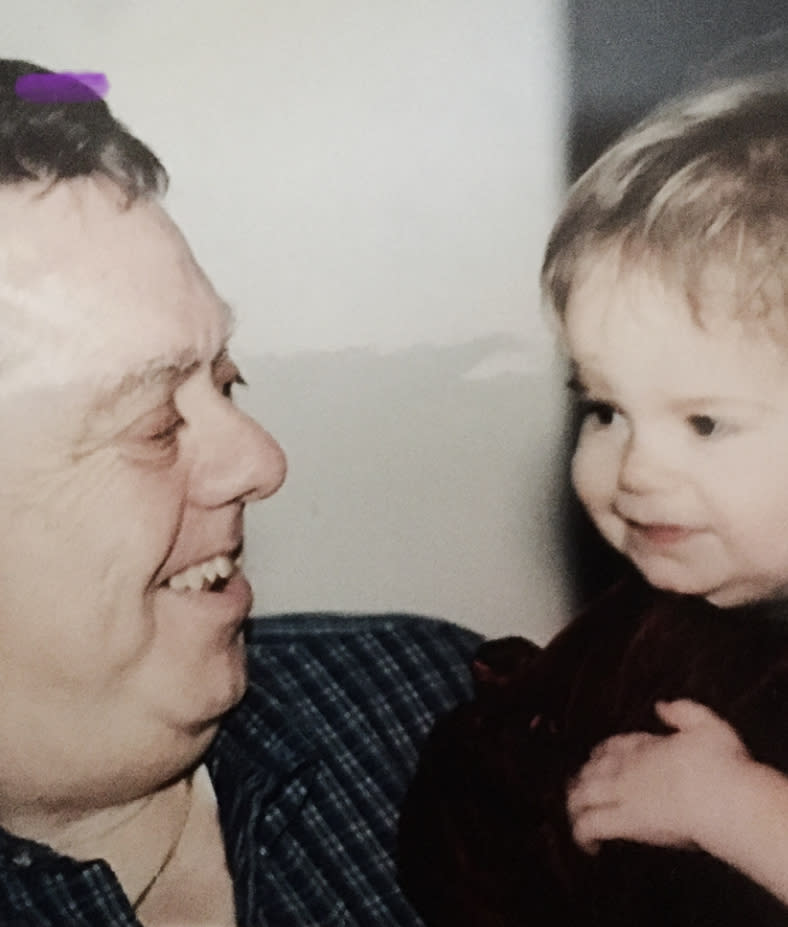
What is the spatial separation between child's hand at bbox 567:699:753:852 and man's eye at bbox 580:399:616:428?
0.48 ft

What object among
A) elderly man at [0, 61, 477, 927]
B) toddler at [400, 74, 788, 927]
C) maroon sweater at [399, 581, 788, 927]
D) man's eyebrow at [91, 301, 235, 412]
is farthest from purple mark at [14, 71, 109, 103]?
maroon sweater at [399, 581, 788, 927]

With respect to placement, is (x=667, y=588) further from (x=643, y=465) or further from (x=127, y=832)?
(x=127, y=832)

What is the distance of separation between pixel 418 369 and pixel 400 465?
0.22ft

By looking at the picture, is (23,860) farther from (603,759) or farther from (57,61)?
(57,61)

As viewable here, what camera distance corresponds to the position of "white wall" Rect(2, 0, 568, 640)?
512mm

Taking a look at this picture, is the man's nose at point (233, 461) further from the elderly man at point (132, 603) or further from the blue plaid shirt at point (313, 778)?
the blue plaid shirt at point (313, 778)

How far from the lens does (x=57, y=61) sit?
1.66ft

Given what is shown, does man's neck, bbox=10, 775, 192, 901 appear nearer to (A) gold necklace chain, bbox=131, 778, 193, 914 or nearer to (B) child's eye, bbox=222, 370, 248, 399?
(A) gold necklace chain, bbox=131, 778, 193, 914

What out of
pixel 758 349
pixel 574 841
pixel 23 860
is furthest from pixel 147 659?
pixel 758 349

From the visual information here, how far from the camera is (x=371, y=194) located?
1.71ft

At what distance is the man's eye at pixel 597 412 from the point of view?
1.73ft

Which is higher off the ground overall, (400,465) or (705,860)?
(400,465)

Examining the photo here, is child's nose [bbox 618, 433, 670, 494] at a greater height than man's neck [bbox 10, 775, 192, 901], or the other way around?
child's nose [bbox 618, 433, 670, 494]

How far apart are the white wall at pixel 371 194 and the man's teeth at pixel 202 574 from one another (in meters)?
0.08
